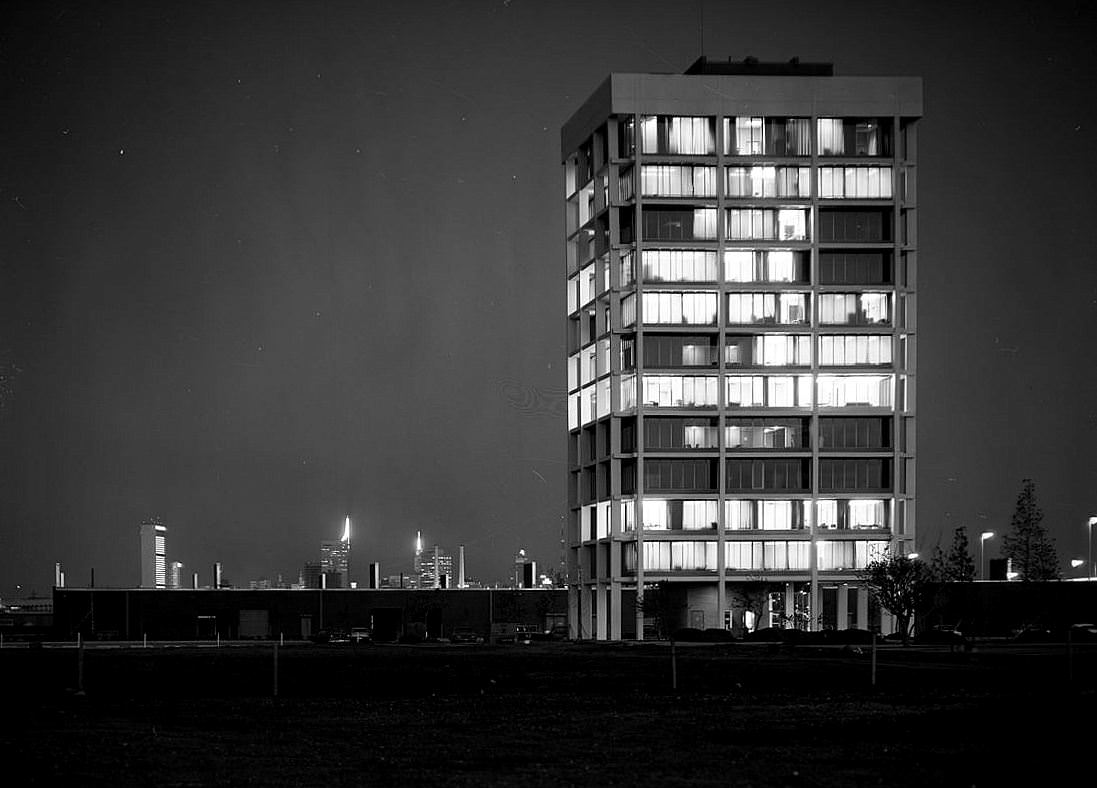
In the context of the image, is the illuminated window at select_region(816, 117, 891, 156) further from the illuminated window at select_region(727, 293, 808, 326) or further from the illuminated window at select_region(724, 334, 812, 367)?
the illuminated window at select_region(724, 334, 812, 367)

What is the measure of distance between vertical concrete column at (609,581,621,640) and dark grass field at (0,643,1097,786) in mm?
91389

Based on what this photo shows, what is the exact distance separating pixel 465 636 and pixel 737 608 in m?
28.5

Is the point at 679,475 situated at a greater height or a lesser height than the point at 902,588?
greater

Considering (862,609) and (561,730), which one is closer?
(561,730)

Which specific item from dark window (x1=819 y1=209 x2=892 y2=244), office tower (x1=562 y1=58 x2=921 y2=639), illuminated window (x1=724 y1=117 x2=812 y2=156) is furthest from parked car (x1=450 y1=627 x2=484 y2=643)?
illuminated window (x1=724 y1=117 x2=812 y2=156)

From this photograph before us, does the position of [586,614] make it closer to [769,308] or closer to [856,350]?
[769,308]

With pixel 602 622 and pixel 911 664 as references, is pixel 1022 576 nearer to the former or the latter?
pixel 602 622

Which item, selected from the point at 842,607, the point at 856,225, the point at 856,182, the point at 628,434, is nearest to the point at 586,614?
the point at 628,434

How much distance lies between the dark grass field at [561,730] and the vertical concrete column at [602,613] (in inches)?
3725

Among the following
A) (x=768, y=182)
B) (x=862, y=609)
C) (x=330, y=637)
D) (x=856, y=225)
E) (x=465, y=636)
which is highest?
(x=768, y=182)

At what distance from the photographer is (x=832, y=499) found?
483ft

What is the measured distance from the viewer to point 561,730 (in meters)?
33.0

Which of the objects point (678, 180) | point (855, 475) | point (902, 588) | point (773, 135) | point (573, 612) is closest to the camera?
point (902, 588)

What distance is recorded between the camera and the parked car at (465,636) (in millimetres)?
147050
